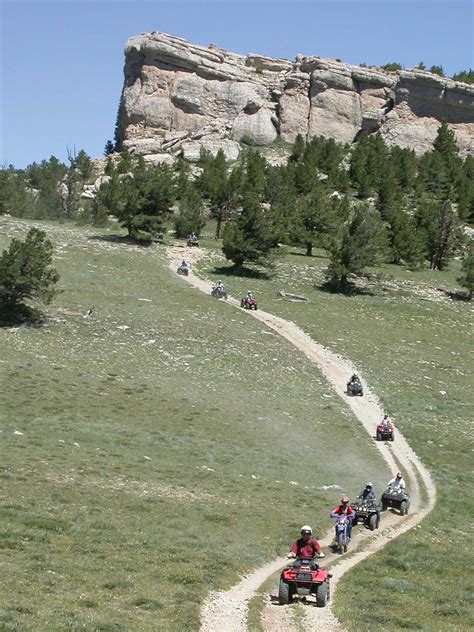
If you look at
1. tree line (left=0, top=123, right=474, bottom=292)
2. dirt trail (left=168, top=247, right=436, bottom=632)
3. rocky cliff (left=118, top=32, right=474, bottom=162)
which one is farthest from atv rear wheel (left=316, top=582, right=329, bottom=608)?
rocky cliff (left=118, top=32, right=474, bottom=162)

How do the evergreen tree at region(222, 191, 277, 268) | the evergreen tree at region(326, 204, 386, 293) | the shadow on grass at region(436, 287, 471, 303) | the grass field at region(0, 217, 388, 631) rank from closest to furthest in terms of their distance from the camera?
the grass field at region(0, 217, 388, 631) < the evergreen tree at region(326, 204, 386, 293) < the evergreen tree at region(222, 191, 277, 268) < the shadow on grass at region(436, 287, 471, 303)

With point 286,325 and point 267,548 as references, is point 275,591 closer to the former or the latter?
point 267,548

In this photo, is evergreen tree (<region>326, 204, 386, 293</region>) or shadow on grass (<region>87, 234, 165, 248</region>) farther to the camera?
shadow on grass (<region>87, 234, 165, 248</region>)

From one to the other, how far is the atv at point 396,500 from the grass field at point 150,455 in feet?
6.31

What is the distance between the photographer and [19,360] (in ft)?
155

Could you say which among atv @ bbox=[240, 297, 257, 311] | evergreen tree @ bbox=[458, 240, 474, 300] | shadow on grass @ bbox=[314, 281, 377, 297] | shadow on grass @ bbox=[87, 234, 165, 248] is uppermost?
evergreen tree @ bbox=[458, 240, 474, 300]

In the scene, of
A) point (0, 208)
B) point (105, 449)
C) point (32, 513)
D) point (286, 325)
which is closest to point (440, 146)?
point (0, 208)

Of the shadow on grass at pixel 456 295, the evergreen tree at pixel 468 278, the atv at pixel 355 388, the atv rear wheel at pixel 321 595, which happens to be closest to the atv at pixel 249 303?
the atv at pixel 355 388

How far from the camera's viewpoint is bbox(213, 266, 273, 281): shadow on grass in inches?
3248

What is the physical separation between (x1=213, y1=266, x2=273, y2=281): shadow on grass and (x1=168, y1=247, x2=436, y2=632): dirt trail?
15.0m

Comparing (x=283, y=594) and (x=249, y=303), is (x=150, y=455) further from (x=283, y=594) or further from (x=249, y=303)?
(x=249, y=303)

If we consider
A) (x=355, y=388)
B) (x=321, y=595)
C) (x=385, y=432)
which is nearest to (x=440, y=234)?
(x=355, y=388)

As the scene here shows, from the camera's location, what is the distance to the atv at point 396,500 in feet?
104

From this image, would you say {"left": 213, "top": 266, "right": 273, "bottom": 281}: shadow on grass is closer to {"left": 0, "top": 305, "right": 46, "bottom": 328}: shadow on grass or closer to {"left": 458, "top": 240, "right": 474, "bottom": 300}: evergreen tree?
{"left": 458, "top": 240, "right": 474, "bottom": 300}: evergreen tree
